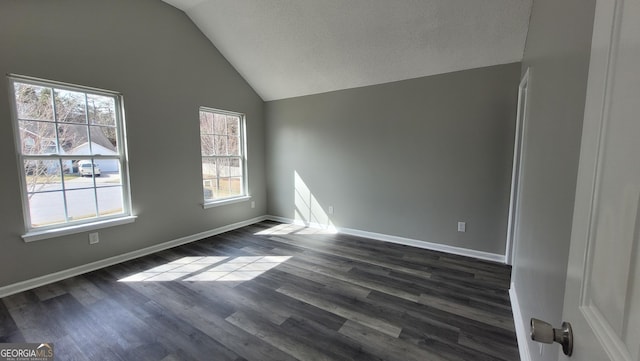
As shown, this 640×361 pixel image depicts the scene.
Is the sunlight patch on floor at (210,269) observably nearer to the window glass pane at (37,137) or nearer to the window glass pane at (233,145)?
the window glass pane at (37,137)

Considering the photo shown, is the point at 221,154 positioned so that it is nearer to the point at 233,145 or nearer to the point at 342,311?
the point at 233,145

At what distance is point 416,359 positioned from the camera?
5.54 ft

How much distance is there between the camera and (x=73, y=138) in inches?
109

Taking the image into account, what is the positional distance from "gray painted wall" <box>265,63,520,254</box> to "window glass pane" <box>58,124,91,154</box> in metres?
2.73

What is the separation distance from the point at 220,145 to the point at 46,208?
2.21m

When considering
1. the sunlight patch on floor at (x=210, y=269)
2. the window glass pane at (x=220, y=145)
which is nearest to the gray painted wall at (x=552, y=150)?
the sunlight patch on floor at (x=210, y=269)

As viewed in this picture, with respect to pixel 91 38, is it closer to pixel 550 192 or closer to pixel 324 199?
pixel 324 199

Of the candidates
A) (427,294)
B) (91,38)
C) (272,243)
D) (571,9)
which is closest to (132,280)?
(272,243)

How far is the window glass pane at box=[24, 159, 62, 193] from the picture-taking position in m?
2.51

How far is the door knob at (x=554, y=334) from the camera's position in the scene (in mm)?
573

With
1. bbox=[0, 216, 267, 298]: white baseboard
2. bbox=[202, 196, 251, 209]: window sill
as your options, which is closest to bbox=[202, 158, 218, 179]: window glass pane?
bbox=[202, 196, 251, 209]: window sill

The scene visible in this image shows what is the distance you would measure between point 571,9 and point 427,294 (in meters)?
2.25

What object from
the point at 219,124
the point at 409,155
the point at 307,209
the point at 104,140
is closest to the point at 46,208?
the point at 104,140

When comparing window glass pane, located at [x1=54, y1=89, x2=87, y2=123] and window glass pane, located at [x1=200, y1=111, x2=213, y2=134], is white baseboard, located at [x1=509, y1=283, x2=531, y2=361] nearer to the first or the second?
window glass pane, located at [x1=200, y1=111, x2=213, y2=134]
